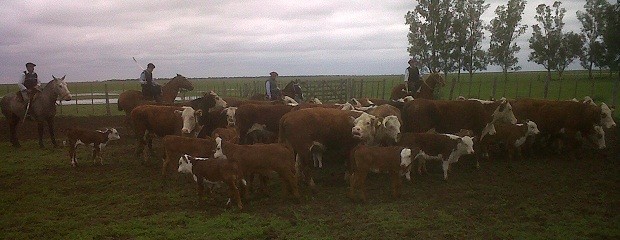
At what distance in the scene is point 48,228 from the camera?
6055 mm

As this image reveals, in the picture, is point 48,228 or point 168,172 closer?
point 48,228

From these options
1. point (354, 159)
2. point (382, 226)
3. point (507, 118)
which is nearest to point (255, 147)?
point (354, 159)

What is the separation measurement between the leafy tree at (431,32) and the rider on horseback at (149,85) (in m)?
24.5

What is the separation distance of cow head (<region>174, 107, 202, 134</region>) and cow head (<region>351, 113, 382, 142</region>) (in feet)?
12.1

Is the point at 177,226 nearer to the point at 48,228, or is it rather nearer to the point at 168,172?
the point at 48,228

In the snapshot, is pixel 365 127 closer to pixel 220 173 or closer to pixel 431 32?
pixel 220 173

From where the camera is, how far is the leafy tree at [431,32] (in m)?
33.7

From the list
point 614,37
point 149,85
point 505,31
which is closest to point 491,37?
point 505,31

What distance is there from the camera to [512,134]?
9.90 metres

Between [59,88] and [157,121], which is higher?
[59,88]

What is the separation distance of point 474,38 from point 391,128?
33.7 meters

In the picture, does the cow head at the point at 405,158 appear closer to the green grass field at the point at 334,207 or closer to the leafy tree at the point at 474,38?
the green grass field at the point at 334,207

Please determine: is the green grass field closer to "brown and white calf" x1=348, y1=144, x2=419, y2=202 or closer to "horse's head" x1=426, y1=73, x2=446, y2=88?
"brown and white calf" x1=348, y1=144, x2=419, y2=202

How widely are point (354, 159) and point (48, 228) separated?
4306 millimetres
